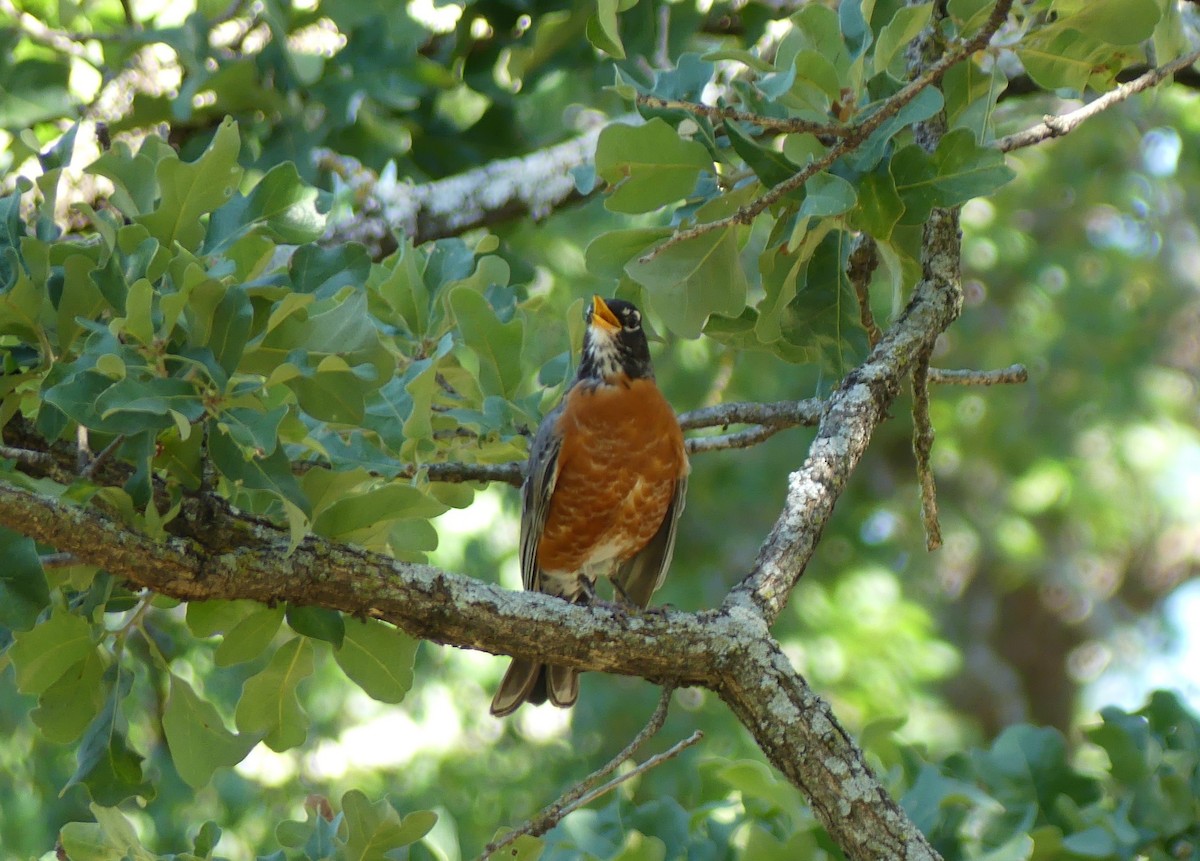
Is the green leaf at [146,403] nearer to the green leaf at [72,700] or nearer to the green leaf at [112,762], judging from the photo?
the green leaf at [72,700]

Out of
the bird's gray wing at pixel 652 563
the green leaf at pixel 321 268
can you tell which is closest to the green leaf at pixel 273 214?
the green leaf at pixel 321 268

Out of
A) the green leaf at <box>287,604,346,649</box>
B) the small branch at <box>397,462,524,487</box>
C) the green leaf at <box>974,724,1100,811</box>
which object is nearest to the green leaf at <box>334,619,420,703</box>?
the green leaf at <box>287,604,346,649</box>

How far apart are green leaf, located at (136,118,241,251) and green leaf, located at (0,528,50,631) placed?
2.13 ft

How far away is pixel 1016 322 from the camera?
1091cm

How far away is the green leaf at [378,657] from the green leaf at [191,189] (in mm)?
852

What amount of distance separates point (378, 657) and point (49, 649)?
2.08ft

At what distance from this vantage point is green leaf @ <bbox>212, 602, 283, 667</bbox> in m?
2.49

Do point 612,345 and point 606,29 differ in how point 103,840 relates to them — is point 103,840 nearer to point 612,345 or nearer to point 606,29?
point 606,29

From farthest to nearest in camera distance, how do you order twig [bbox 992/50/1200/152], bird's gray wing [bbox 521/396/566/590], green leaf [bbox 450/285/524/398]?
1. bird's gray wing [bbox 521/396/566/590]
2. green leaf [bbox 450/285/524/398]
3. twig [bbox 992/50/1200/152]

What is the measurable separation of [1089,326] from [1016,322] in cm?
100

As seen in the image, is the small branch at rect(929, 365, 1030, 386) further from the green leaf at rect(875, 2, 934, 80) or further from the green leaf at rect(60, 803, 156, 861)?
the green leaf at rect(60, 803, 156, 861)

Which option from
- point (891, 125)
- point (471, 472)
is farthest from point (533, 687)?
point (891, 125)

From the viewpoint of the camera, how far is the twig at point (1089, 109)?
9.53ft

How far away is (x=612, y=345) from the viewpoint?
482cm
